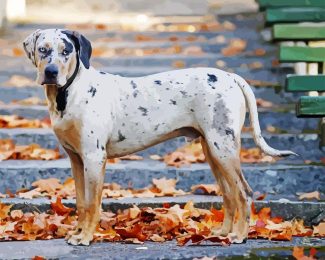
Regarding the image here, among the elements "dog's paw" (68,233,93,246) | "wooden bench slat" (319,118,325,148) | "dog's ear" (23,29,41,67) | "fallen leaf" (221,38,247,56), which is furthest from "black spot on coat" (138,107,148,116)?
"fallen leaf" (221,38,247,56)

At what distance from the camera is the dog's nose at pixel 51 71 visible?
15.6ft

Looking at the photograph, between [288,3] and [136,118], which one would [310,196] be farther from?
[288,3]

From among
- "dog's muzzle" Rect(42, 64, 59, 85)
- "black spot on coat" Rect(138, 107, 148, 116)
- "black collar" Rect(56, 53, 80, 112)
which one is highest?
"dog's muzzle" Rect(42, 64, 59, 85)

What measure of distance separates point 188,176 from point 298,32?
6.31ft

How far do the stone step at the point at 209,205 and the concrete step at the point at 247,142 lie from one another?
1177 millimetres

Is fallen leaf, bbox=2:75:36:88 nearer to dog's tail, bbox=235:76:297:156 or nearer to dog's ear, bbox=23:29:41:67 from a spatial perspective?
dog's ear, bbox=23:29:41:67

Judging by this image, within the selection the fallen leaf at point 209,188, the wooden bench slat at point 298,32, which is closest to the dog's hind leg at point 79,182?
the fallen leaf at point 209,188

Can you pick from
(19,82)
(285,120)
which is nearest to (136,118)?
(285,120)

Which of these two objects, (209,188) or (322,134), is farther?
(322,134)

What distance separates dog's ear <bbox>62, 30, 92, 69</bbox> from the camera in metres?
4.93

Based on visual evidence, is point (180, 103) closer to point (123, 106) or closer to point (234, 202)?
point (123, 106)

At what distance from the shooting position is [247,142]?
714 centimetres

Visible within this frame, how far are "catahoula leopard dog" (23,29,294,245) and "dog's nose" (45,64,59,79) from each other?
0.10 meters

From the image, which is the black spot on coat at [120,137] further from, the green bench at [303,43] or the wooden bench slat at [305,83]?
the wooden bench slat at [305,83]
